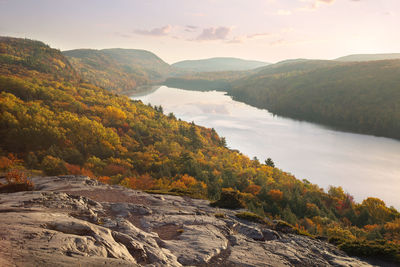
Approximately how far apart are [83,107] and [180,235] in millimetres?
69210

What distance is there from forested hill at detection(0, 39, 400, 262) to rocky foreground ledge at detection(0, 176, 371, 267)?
2.78 m

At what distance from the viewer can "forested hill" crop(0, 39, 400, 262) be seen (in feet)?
83.0

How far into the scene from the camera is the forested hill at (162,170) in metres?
25.3

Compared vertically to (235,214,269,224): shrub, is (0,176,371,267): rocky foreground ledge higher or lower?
higher

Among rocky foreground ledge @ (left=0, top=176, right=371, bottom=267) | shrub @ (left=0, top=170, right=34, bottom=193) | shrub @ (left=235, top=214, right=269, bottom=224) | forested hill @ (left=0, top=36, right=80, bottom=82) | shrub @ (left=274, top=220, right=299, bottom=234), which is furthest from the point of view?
forested hill @ (left=0, top=36, right=80, bottom=82)

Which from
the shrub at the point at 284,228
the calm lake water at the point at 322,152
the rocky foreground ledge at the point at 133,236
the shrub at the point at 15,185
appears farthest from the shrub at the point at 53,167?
the calm lake water at the point at 322,152

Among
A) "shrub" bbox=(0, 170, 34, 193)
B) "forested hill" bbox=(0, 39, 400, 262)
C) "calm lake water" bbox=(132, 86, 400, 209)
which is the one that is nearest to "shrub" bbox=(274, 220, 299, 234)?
"forested hill" bbox=(0, 39, 400, 262)

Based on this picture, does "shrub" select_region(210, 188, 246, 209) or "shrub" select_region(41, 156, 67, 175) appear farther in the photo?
"shrub" select_region(41, 156, 67, 175)

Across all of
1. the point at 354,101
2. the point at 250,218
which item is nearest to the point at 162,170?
the point at 250,218

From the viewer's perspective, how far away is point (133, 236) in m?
11.4

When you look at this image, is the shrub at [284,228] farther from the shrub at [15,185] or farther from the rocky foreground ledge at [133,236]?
the shrub at [15,185]

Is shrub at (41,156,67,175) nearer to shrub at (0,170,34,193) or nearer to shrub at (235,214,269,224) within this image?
shrub at (0,170,34,193)

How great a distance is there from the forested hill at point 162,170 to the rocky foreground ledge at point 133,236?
2.78 metres

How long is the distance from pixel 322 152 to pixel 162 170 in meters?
60.2
